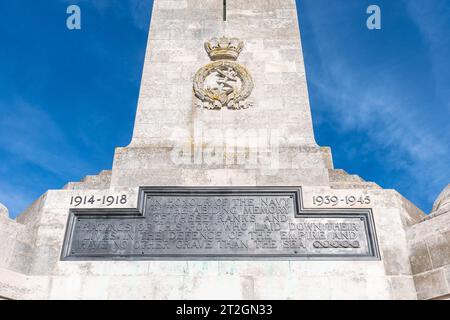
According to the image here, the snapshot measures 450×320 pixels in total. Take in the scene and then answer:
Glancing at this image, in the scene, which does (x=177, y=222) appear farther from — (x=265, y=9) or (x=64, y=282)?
(x=265, y=9)

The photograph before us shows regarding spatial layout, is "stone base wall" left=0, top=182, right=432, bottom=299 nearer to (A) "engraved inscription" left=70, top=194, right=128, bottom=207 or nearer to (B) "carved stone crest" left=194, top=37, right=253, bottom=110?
(A) "engraved inscription" left=70, top=194, right=128, bottom=207

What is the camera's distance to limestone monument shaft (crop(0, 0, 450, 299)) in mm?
7156

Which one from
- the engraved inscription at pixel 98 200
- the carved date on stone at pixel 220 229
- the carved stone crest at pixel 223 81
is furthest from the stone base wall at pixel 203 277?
the carved stone crest at pixel 223 81

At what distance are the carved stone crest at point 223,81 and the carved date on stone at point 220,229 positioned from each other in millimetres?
2442

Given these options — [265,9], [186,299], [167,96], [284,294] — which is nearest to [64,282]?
[186,299]

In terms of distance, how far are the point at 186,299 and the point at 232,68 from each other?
577cm

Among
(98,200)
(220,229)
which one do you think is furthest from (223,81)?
(98,200)

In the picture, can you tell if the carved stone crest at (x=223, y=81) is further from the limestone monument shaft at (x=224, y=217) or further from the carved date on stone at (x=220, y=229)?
the carved date on stone at (x=220, y=229)

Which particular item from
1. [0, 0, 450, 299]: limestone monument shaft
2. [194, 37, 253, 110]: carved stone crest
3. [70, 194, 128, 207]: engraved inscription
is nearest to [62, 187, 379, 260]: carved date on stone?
[0, 0, 450, 299]: limestone monument shaft

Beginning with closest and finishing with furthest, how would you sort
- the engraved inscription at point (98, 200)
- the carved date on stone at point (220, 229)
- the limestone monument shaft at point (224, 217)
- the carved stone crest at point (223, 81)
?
the limestone monument shaft at point (224, 217), the carved date on stone at point (220, 229), the engraved inscription at point (98, 200), the carved stone crest at point (223, 81)

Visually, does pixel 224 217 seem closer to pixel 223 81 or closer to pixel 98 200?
pixel 98 200

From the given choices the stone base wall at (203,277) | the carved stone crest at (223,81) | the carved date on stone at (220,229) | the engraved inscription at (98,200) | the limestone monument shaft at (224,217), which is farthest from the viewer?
the carved stone crest at (223,81)

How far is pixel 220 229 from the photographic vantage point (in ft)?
25.6

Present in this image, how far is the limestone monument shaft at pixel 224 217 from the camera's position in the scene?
7.16 m
